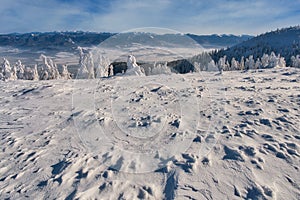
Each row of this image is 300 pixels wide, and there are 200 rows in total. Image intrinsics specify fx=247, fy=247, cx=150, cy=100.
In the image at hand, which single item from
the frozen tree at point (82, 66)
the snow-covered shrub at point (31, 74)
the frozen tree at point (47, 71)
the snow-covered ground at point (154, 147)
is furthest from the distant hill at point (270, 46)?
the snow-covered ground at point (154, 147)

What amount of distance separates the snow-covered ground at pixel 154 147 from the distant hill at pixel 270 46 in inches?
4864

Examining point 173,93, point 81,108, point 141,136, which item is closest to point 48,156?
point 141,136

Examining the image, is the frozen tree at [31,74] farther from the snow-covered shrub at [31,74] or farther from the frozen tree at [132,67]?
the frozen tree at [132,67]

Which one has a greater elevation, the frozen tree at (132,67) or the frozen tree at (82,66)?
the frozen tree at (132,67)

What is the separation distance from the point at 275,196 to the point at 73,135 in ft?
20.0

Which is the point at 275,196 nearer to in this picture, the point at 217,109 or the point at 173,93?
the point at 217,109

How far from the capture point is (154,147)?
715 cm

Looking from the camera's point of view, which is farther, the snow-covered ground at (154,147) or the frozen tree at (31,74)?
the frozen tree at (31,74)

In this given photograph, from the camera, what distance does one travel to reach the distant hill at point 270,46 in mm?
139262

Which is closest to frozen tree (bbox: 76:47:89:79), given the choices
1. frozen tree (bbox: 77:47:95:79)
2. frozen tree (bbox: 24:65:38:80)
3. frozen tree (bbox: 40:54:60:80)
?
frozen tree (bbox: 77:47:95:79)

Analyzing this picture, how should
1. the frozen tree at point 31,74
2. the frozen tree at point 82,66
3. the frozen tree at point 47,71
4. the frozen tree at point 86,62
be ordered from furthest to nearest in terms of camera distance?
the frozen tree at point 47,71, the frozen tree at point 31,74, the frozen tree at point 86,62, the frozen tree at point 82,66

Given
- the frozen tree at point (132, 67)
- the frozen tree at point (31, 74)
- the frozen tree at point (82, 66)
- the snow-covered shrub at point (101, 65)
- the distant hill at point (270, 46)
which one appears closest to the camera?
the frozen tree at point (132, 67)

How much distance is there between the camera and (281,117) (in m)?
8.90

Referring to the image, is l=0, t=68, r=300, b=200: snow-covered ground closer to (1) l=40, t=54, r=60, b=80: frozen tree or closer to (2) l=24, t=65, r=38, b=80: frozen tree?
(2) l=24, t=65, r=38, b=80: frozen tree
